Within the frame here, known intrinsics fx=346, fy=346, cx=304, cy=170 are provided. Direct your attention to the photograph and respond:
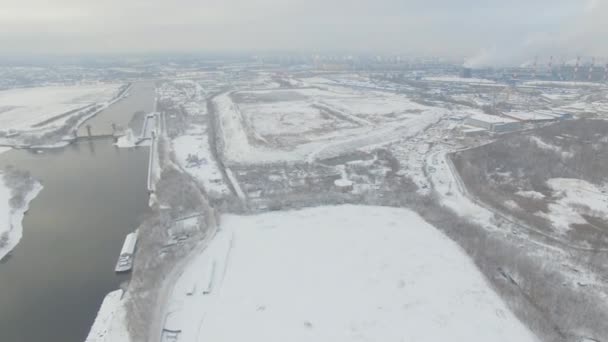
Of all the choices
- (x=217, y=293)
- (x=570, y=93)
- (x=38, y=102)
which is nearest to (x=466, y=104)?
(x=570, y=93)

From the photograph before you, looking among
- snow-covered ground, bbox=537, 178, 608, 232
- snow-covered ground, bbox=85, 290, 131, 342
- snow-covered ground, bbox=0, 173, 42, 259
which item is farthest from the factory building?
snow-covered ground, bbox=0, 173, 42, 259

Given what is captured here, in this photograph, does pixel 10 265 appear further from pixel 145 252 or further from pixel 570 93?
pixel 570 93

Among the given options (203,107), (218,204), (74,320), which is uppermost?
(203,107)

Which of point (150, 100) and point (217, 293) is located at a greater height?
point (150, 100)

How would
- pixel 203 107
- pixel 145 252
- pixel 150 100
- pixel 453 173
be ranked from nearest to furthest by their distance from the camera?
pixel 145 252 < pixel 453 173 < pixel 203 107 < pixel 150 100

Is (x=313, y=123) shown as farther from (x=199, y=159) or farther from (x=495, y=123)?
(x=495, y=123)

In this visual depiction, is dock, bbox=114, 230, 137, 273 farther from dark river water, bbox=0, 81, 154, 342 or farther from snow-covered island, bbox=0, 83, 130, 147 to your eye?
snow-covered island, bbox=0, 83, 130, 147

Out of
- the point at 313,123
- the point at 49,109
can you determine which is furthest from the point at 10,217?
the point at 49,109
